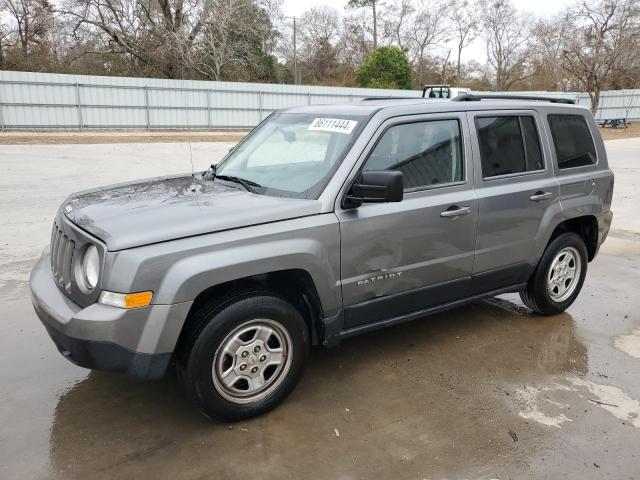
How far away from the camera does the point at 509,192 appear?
4281mm

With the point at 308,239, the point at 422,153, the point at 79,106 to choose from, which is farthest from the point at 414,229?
the point at 79,106

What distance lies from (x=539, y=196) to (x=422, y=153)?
121 cm

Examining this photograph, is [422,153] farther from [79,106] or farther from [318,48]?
[318,48]

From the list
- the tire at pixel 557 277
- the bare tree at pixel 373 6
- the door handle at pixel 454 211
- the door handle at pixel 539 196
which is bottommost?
the tire at pixel 557 277

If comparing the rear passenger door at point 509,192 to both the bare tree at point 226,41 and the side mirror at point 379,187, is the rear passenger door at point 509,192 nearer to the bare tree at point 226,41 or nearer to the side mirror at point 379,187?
the side mirror at point 379,187

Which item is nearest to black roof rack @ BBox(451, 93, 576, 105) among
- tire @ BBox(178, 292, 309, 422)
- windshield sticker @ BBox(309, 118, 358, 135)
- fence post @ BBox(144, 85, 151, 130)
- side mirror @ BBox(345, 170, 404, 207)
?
windshield sticker @ BBox(309, 118, 358, 135)

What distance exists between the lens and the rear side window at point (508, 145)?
4223mm

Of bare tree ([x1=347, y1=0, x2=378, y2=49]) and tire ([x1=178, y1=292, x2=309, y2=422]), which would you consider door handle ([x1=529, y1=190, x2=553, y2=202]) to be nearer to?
tire ([x1=178, y1=292, x2=309, y2=422])

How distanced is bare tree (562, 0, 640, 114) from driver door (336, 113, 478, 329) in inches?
1524

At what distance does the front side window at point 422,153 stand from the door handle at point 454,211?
197mm

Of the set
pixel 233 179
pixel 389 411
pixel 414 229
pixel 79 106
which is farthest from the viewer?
pixel 79 106

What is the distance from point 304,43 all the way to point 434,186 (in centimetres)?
5408

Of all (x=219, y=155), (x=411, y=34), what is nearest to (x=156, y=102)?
(x=219, y=155)

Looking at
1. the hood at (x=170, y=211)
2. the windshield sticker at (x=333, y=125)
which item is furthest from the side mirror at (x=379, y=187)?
the windshield sticker at (x=333, y=125)
